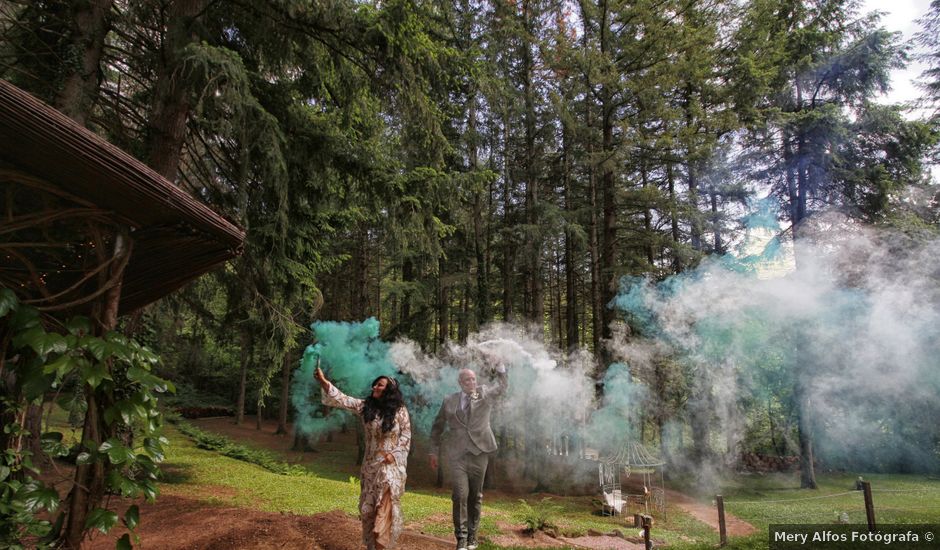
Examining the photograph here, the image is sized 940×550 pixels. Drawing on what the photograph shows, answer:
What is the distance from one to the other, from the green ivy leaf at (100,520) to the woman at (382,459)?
2319mm

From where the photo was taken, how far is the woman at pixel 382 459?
4359 mm

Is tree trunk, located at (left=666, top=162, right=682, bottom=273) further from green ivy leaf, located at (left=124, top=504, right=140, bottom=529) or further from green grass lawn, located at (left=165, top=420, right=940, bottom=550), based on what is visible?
green ivy leaf, located at (left=124, top=504, right=140, bottom=529)

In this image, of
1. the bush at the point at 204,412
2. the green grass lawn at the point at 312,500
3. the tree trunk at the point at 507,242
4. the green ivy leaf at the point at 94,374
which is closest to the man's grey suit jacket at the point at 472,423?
the green grass lawn at the point at 312,500

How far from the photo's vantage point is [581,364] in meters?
14.8

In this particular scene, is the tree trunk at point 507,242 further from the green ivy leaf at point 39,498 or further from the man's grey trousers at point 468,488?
the green ivy leaf at point 39,498

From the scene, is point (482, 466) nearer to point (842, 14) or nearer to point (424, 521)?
point (424, 521)

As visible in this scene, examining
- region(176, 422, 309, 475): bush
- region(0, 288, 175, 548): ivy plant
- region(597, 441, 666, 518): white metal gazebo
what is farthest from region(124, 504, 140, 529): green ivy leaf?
region(597, 441, 666, 518): white metal gazebo

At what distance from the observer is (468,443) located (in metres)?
5.27

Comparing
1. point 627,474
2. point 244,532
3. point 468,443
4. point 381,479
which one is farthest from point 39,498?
point 627,474

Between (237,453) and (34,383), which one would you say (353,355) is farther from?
(34,383)

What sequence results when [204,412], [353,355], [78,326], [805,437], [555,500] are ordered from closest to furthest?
[78,326] → [555,500] → [805,437] → [353,355] → [204,412]

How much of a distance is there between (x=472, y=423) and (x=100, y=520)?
3.63 m

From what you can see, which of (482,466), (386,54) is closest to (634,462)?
(482,466)

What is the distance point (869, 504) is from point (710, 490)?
418 inches
